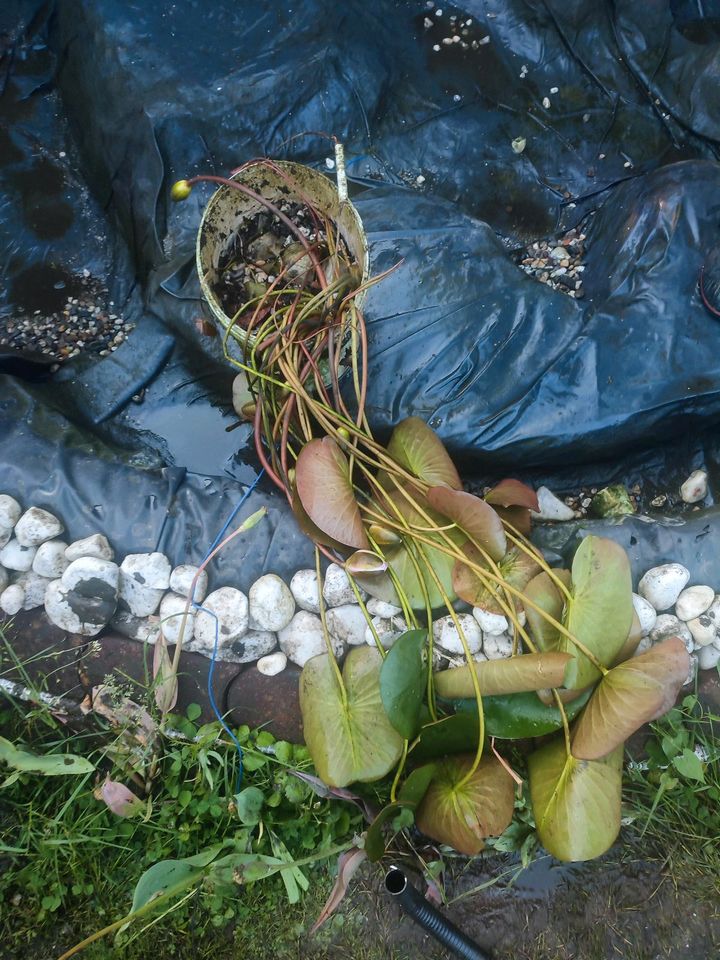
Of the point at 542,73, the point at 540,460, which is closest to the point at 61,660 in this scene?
the point at 540,460

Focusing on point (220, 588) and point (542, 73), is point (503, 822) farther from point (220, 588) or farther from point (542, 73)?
point (542, 73)

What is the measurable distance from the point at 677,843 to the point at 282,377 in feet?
3.97

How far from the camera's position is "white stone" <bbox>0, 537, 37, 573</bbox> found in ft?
4.24

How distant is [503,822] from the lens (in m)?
1.02

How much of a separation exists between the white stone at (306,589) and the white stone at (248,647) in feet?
0.29

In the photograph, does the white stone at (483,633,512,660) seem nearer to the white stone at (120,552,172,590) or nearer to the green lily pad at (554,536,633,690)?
the green lily pad at (554,536,633,690)

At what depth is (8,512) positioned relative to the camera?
1283 millimetres

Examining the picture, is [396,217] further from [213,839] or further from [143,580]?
[213,839]

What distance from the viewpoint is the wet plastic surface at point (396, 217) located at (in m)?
1.42

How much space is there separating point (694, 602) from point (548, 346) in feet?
1.94

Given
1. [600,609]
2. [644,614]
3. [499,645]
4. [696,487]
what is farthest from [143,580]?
[696,487]

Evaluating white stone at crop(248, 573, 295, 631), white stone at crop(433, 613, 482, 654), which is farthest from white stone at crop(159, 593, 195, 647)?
white stone at crop(433, 613, 482, 654)

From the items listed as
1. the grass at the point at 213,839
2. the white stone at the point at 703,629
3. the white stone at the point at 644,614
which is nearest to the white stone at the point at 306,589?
the grass at the point at 213,839

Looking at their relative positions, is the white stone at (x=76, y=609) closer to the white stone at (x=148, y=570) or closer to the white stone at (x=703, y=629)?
the white stone at (x=148, y=570)
